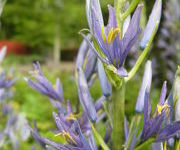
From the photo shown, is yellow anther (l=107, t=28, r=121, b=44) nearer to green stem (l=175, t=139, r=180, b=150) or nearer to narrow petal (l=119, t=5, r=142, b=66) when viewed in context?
narrow petal (l=119, t=5, r=142, b=66)

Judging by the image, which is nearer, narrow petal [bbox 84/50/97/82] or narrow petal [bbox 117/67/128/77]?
narrow petal [bbox 117/67/128/77]

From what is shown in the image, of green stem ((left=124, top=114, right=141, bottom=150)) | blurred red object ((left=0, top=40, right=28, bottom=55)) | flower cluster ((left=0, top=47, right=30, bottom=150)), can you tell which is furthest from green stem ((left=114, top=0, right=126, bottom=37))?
blurred red object ((left=0, top=40, right=28, bottom=55))

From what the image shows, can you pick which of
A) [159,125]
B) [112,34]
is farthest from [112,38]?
[159,125]

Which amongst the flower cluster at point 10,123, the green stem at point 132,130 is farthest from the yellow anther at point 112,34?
the flower cluster at point 10,123

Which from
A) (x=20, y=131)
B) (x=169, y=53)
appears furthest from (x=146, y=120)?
(x=169, y=53)

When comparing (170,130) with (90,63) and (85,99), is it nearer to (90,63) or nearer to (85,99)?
(85,99)
